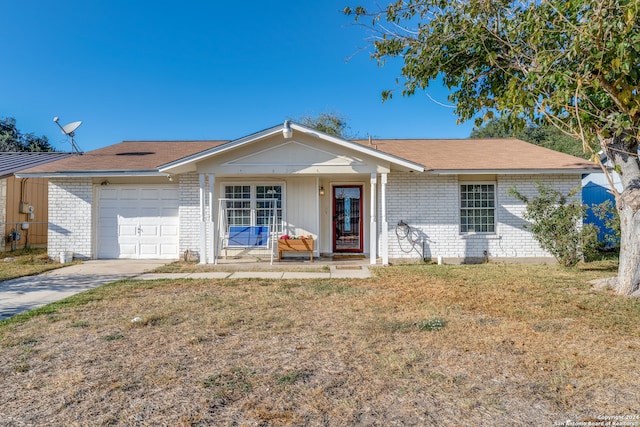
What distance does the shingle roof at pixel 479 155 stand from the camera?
34.1ft

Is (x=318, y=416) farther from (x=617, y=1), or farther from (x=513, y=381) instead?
(x=617, y=1)

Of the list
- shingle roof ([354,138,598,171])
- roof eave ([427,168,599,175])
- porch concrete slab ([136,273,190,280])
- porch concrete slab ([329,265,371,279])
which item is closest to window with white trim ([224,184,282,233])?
porch concrete slab ([329,265,371,279])

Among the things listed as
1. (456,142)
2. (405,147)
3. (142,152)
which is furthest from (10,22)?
Answer: (456,142)

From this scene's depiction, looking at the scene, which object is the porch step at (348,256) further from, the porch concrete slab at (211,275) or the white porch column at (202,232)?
the white porch column at (202,232)

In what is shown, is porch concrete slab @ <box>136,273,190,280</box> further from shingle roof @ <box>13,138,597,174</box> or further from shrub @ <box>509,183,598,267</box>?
shrub @ <box>509,183,598,267</box>

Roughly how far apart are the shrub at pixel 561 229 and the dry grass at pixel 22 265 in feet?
39.8

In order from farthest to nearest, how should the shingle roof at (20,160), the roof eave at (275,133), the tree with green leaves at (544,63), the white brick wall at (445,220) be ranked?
the shingle roof at (20,160) → the white brick wall at (445,220) → the roof eave at (275,133) → the tree with green leaves at (544,63)

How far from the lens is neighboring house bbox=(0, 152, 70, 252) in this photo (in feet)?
43.3

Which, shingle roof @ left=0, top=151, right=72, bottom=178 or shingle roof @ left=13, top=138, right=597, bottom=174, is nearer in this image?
shingle roof @ left=13, top=138, right=597, bottom=174

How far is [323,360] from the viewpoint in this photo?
3584mm

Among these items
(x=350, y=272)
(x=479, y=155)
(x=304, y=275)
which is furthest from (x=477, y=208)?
(x=304, y=275)

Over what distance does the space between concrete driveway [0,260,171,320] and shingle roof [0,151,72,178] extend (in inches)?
244

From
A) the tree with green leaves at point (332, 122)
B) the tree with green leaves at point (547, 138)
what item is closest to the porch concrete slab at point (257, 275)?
the tree with green leaves at point (547, 138)

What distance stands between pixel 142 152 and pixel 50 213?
137 inches
